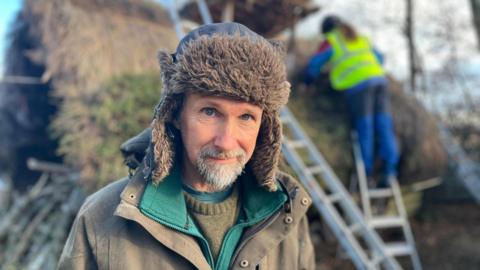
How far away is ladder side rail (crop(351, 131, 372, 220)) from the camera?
184 inches

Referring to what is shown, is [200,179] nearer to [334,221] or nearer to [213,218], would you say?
[213,218]

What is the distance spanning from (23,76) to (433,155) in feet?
19.3

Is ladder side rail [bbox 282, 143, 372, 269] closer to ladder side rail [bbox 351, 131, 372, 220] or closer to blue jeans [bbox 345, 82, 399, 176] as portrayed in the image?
ladder side rail [bbox 351, 131, 372, 220]

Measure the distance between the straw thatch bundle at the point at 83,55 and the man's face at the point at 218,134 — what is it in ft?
8.76

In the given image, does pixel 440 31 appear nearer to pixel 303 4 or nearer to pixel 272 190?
pixel 303 4

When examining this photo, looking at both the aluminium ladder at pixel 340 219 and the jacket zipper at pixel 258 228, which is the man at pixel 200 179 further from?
the aluminium ladder at pixel 340 219

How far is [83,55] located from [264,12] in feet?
8.62

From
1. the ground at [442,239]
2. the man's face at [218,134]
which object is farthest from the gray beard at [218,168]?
the ground at [442,239]

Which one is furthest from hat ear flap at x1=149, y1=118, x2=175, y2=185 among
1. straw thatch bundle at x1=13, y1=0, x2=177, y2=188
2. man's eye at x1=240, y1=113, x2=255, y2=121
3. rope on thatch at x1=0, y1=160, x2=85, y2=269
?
rope on thatch at x1=0, y1=160, x2=85, y2=269

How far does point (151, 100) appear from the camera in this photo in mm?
4355

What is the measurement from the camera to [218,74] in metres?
1.39

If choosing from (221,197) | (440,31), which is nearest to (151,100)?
(221,197)

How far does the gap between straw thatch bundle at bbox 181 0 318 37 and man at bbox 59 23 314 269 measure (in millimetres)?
4015

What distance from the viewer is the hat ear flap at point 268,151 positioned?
1.62 metres
